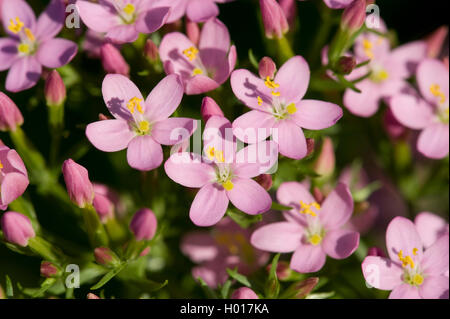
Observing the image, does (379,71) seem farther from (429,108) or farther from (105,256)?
(105,256)

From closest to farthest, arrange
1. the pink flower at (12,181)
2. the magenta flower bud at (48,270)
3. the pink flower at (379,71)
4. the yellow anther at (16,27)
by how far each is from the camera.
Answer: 1. the pink flower at (12,181)
2. the magenta flower bud at (48,270)
3. the yellow anther at (16,27)
4. the pink flower at (379,71)

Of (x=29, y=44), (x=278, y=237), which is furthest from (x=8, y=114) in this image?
(x=278, y=237)

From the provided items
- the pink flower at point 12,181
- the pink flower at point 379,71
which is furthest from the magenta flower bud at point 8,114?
the pink flower at point 379,71

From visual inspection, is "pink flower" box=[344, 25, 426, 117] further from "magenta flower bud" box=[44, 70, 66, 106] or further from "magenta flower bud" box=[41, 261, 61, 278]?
"magenta flower bud" box=[41, 261, 61, 278]

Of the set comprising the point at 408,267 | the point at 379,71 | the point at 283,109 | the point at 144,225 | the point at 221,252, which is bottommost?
the point at 221,252

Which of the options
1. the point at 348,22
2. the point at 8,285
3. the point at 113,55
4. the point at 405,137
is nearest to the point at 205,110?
the point at 113,55

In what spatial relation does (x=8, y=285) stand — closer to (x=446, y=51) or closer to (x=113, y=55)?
(x=113, y=55)

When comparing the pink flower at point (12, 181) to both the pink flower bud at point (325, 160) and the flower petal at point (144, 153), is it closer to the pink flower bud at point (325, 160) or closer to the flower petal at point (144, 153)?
the flower petal at point (144, 153)
